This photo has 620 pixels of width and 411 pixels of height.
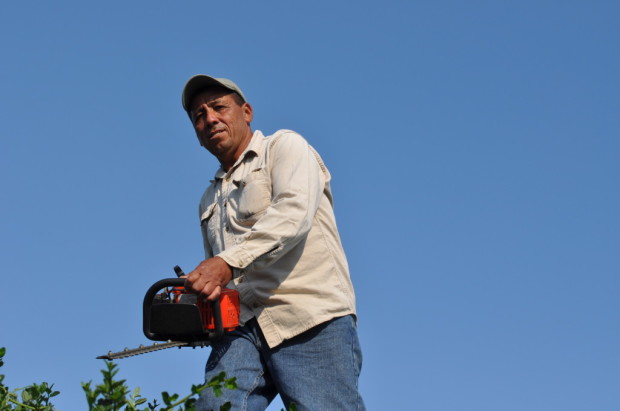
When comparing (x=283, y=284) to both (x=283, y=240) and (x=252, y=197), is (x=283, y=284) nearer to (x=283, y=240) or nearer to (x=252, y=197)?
(x=283, y=240)

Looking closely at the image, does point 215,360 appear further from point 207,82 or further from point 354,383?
point 207,82

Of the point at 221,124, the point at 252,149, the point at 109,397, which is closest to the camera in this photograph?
the point at 109,397

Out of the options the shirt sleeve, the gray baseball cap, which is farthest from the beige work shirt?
the gray baseball cap

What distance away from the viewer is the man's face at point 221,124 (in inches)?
182

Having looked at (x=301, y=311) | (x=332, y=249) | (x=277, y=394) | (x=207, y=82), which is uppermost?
(x=207, y=82)

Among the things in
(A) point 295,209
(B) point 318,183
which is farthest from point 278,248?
(B) point 318,183

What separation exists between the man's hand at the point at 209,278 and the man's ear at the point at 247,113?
A: 1.26 m

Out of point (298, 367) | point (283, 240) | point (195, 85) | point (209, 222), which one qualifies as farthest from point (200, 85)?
point (298, 367)

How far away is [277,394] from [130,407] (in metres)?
1.52

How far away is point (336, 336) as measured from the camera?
4.08 m

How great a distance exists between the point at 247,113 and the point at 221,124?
28 centimetres

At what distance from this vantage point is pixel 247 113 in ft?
16.0

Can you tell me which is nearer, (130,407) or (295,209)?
(130,407)

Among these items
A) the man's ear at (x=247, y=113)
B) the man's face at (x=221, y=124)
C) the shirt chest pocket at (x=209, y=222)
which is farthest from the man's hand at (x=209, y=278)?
the man's ear at (x=247, y=113)
